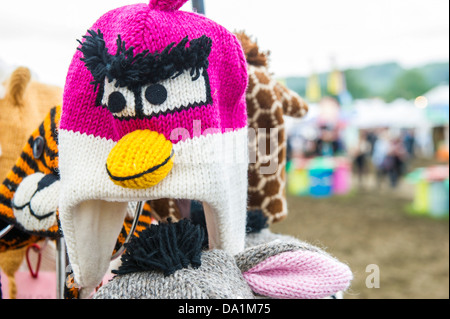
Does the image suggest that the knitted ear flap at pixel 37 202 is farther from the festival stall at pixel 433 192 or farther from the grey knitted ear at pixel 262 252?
the festival stall at pixel 433 192

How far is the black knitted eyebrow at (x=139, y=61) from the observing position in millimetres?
477

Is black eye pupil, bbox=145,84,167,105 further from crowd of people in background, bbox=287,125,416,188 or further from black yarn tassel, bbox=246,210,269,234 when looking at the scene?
crowd of people in background, bbox=287,125,416,188

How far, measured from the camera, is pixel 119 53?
48 centimetres

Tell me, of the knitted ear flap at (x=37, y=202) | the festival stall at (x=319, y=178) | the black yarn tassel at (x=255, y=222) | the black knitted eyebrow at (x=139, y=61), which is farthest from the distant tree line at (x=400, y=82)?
the black knitted eyebrow at (x=139, y=61)

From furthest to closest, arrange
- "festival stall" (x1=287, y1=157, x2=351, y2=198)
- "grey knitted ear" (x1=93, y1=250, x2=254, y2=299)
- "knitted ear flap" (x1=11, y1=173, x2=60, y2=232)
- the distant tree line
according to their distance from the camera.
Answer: the distant tree line, "festival stall" (x1=287, y1=157, x2=351, y2=198), "knitted ear flap" (x1=11, y1=173, x2=60, y2=232), "grey knitted ear" (x1=93, y1=250, x2=254, y2=299)

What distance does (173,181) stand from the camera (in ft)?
1.71

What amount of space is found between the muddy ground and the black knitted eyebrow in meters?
1.53

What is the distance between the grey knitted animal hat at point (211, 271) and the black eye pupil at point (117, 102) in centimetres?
15

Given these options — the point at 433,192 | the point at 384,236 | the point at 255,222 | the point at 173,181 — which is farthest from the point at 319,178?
the point at 173,181

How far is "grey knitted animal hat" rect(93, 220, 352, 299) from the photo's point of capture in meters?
0.46

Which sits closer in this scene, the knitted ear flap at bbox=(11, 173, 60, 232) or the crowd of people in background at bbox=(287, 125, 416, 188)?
the knitted ear flap at bbox=(11, 173, 60, 232)

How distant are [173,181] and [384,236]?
3.49 m

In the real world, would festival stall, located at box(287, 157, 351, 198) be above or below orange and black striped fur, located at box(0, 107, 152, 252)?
below

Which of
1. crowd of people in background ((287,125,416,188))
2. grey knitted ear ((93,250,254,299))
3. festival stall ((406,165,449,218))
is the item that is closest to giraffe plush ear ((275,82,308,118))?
grey knitted ear ((93,250,254,299))
